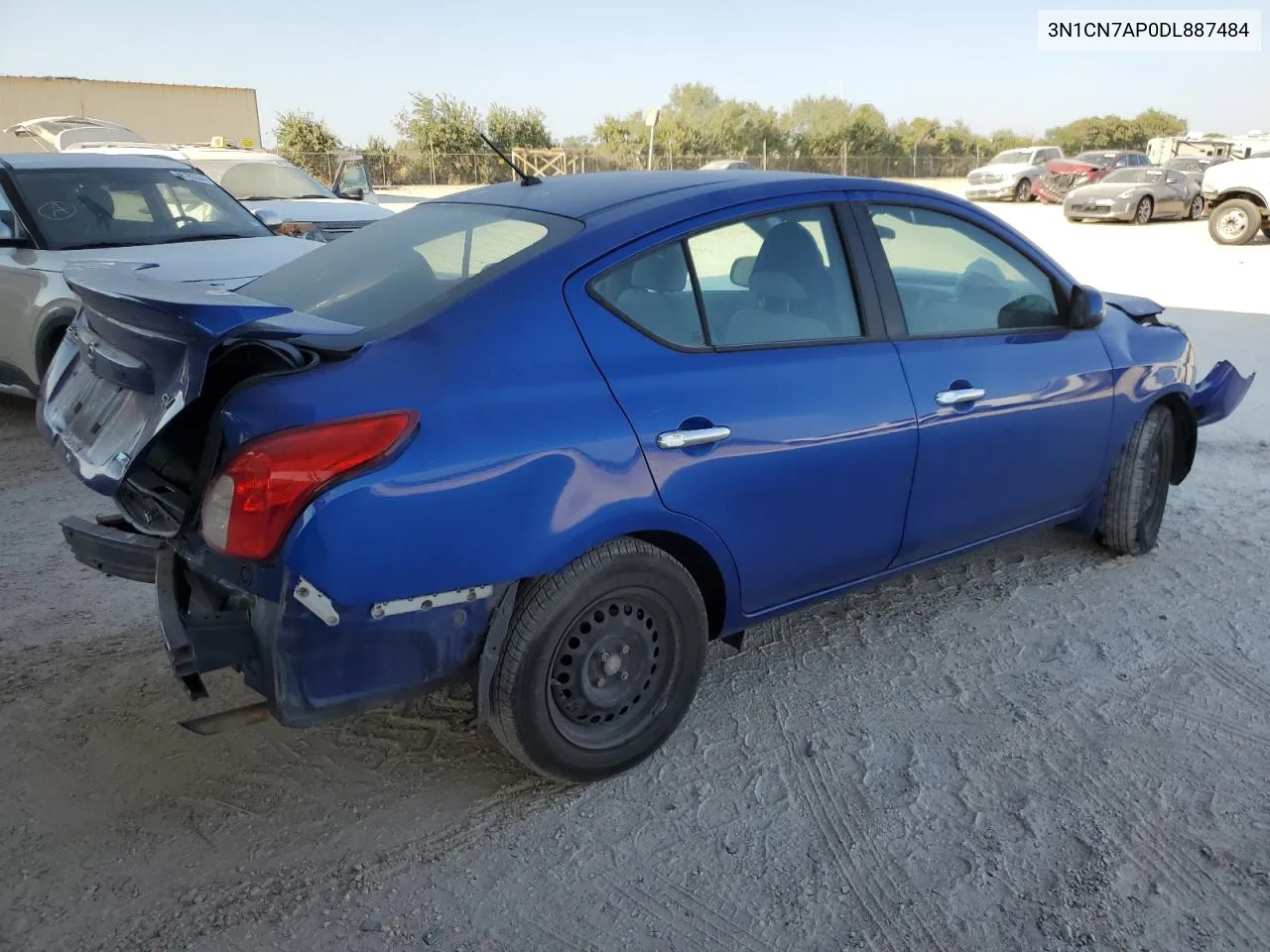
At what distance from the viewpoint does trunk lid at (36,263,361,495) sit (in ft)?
7.55

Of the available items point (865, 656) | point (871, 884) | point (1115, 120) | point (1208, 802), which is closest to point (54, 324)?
point (865, 656)

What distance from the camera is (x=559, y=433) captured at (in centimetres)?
251

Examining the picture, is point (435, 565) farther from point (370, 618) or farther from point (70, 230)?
point (70, 230)

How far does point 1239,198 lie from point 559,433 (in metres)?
18.9

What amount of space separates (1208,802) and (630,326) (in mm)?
2066

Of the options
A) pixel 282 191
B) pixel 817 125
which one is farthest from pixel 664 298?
pixel 817 125

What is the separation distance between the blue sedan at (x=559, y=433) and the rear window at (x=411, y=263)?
2 centimetres

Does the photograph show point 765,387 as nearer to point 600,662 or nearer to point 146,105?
point 600,662

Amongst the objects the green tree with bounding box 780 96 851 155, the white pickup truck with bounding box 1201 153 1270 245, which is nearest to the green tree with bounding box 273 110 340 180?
the green tree with bounding box 780 96 851 155

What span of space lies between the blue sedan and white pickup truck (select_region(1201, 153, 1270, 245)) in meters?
16.5

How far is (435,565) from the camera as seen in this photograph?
2.38 meters

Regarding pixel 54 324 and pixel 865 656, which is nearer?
pixel 865 656

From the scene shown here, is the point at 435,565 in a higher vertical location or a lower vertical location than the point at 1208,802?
higher

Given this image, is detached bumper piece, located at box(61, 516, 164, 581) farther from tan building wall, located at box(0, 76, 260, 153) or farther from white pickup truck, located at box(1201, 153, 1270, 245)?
tan building wall, located at box(0, 76, 260, 153)
